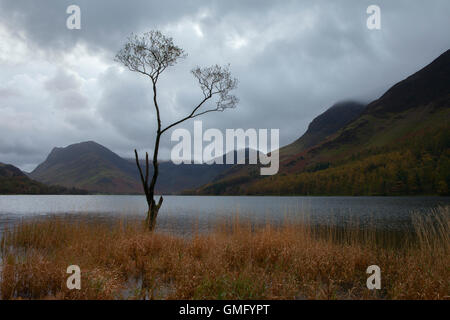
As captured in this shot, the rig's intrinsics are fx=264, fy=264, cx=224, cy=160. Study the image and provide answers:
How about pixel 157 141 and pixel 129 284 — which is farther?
pixel 157 141

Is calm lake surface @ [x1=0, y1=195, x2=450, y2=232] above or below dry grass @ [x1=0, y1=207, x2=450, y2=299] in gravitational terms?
below

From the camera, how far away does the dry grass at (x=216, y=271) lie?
5.45 metres

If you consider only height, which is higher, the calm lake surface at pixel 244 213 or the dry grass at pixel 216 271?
the dry grass at pixel 216 271

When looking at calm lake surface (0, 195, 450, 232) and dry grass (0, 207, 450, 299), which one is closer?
dry grass (0, 207, 450, 299)

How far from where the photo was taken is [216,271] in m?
6.52

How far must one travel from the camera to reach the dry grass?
→ 17.9 ft

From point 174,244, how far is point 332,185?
16021 cm

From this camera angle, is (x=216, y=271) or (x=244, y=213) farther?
(x=244, y=213)

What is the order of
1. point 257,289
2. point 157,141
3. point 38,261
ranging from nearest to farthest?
point 257,289 → point 38,261 → point 157,141

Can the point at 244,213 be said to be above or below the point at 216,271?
below

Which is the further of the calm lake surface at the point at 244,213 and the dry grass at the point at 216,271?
the calm lake surface at the point at 244,213
